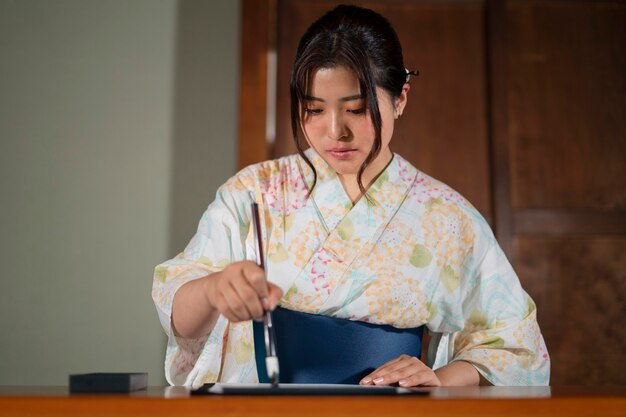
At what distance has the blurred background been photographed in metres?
2.31

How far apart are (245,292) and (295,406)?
243 millimetres

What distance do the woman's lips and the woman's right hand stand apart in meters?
0.54

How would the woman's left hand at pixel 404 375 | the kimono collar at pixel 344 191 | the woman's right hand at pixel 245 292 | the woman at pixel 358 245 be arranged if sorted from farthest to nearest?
the kimono collar at pixel 344 191
the woman at pixel 358 245
the woman's left hand at pixel 404 375
the woman's right hand at pixel 245 292

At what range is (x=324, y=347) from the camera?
1336 mm

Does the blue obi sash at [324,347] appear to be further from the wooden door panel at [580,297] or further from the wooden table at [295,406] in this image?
the wooden door panel at [580,297]

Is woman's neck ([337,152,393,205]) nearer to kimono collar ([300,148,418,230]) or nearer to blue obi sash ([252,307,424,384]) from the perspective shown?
kimono collar ([300,148,418,230])

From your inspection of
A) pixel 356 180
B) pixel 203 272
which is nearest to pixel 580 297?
pixel 356 180

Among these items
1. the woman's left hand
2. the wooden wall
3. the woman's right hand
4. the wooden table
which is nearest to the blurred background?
the wooden wall

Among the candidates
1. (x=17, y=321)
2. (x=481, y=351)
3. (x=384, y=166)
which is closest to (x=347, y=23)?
(x=384, y=166)

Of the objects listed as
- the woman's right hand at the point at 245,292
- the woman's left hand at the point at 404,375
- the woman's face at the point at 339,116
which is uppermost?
the woman's face at the point at 339,116

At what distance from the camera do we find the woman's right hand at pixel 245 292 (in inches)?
36.5

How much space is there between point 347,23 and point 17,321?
1553 millimetres

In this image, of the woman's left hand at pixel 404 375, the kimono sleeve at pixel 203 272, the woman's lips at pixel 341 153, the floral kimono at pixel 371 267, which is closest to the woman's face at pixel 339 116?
the woman's lips at pixel 341 153

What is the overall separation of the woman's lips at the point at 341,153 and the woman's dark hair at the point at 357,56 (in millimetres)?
42
